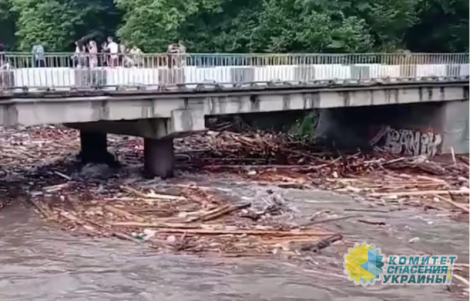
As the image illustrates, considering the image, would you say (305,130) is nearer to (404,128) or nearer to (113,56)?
(404,128)

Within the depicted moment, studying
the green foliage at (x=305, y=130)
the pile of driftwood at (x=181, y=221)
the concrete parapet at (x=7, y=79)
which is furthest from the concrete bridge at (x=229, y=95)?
the pile of driftwood at (x=181, y=221)

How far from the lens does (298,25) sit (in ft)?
129

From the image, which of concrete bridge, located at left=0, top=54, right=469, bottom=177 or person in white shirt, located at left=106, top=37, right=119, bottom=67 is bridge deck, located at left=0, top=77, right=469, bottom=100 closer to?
concrete bridge, located at left=0, top=54, right=469, bottom=177

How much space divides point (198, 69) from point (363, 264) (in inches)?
458

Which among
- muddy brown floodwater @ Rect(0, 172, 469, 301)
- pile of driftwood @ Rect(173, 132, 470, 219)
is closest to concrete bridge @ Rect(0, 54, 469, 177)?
pile of driftwood @ Rect(173, 132, 470, 219)

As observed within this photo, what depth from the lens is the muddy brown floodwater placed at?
1408cm

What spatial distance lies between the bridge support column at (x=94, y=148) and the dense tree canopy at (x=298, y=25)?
45.4 feet

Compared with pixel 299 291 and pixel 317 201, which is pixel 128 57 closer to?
pixel 317 201

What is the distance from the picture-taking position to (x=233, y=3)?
46469 millimetres

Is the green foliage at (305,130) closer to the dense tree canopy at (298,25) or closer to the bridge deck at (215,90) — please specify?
the dense tree canopy at (298,25)

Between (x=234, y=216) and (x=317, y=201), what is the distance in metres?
3.83

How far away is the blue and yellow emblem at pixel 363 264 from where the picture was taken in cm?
1492

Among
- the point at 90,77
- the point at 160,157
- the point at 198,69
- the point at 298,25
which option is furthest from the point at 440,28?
the point at 90,77

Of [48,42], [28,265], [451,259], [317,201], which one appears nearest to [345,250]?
[451,259]
